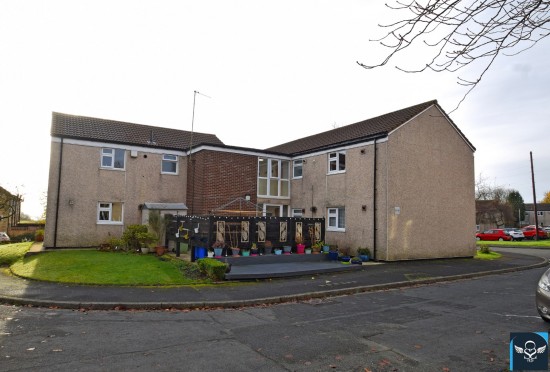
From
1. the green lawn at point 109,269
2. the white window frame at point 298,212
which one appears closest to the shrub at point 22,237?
the green lawn at point 109,269

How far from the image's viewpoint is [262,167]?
22141 mm

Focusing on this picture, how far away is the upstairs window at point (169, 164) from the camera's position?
68.1 feet

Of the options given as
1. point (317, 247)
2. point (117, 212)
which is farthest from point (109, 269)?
point (317, 247)

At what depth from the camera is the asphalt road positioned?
491 centimetres

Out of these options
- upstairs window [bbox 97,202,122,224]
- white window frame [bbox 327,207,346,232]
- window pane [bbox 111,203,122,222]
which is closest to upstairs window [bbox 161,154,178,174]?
window pane [bbox 111,203,122,222]

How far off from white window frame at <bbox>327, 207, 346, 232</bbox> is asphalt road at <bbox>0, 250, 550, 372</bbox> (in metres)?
9.49

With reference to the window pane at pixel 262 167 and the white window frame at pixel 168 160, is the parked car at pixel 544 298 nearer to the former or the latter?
the window pane at pixel 262 167

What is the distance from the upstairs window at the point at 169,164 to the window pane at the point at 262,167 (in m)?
4.77

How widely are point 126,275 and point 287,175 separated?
13.3m

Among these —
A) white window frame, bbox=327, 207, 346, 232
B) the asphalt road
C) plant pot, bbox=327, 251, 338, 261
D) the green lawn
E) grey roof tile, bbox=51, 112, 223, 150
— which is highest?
grey roof tile, bbox=51, 112, 223, 150

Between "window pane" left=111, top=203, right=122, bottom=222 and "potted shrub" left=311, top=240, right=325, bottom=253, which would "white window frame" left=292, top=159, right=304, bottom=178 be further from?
"window pane" left=111, top=203, right=122, bottom=222

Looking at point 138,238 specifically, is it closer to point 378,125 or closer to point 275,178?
point 275,178

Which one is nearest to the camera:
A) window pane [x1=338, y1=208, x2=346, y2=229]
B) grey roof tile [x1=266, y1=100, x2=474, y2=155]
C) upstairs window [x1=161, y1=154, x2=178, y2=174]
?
grey roof tile [x1=266, y1=100, x2=474, y2=155]

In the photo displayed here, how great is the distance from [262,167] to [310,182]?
305cm
